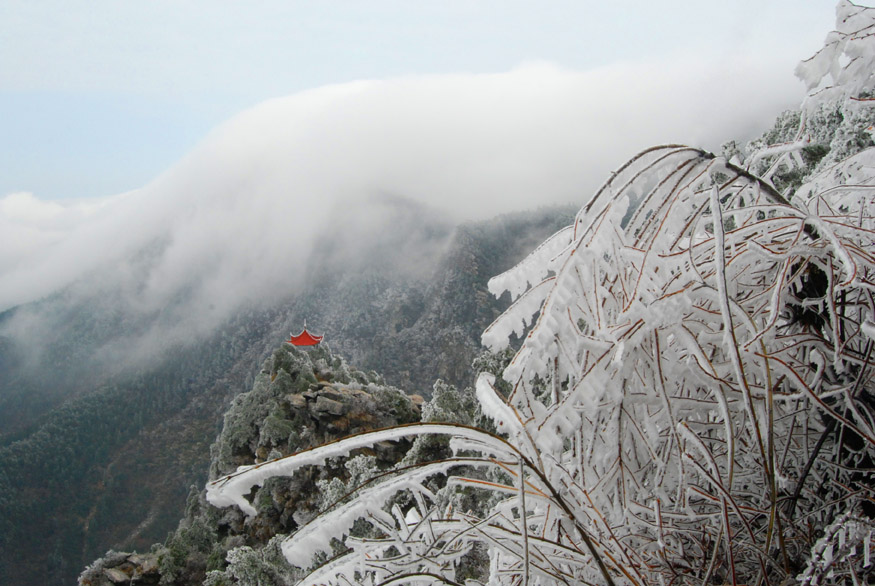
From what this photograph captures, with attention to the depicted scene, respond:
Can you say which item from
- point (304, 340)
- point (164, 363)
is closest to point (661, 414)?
point (304, 340)

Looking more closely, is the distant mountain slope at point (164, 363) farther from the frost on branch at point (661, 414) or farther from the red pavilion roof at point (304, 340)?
the frost on branch at point (661, 414)

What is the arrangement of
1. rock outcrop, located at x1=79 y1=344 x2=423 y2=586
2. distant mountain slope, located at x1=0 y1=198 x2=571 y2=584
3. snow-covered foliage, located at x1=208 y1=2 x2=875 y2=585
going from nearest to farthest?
snow-covered foliage, located at x1=208 y1=2 x2=875 y2=585 → rock outcrop, located at x1=79 y1=344 x2=423 y2=586 → distant mountain slope, located at x1=0 y1=198 x2=571 y2=584

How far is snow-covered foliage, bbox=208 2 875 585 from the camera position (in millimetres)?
980

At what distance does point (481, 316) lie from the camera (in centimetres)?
8188

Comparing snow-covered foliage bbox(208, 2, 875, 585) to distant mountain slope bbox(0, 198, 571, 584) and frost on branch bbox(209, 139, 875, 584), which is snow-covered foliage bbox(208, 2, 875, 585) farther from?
distant mountain slope bbox(0, 198, 571, 584)

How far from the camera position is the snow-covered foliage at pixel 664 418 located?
98 centimetres

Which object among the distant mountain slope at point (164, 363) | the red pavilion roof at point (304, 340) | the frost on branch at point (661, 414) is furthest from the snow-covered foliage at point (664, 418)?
the distant mountain slope at point (164, 363)

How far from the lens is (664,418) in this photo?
1274mm

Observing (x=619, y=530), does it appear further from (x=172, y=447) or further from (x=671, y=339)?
(x=172, y=447)

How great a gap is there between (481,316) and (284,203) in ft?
366

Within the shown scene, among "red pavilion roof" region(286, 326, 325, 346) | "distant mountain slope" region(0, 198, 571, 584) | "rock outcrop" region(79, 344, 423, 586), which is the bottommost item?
"distant mountain slope" region(0, 198, 571, 584)

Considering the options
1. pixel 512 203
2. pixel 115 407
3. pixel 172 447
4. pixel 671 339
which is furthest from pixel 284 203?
pixel 671 339

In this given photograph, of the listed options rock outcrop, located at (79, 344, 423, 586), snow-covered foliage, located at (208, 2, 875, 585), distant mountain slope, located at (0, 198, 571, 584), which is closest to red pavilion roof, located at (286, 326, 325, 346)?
rock outcrop, located at (79, 344, 423, 586)

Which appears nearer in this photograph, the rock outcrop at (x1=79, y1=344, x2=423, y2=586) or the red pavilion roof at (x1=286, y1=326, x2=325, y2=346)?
the rock outcrop at (x1=79, y1=344, x2=423, y2=586)
